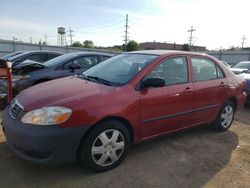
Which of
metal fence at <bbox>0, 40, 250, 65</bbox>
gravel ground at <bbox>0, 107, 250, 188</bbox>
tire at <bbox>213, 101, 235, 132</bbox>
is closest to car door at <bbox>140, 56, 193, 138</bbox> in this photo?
gravel ground at <bbox>0, 107, 250, 188</bbox>

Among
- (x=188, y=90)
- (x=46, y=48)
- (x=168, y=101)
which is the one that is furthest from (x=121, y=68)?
Answer: (x=46, y=48)

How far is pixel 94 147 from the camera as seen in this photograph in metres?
2.92

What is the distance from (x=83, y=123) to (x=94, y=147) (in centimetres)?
37

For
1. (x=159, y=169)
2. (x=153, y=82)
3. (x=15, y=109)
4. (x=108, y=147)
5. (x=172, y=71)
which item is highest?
(x=172, y=71)

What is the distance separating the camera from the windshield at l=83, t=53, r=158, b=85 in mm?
3432

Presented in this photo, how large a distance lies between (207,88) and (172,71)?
32.0 inches

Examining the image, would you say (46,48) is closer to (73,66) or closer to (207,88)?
(73,66)

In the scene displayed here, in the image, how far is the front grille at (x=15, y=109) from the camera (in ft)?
9.47

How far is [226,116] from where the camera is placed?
473cm

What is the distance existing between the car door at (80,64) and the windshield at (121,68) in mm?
2247

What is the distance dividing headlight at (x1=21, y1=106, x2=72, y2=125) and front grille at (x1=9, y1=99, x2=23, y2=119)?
0.19 m

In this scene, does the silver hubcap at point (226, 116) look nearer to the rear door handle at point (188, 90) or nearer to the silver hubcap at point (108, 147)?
the rear door handle at point (188, 90)

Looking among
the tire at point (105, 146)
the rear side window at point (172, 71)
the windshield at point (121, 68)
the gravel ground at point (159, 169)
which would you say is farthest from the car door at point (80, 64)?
the tire at point (105, 146)

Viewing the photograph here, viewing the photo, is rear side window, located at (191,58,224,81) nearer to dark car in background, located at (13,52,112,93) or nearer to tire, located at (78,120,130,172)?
tire, located at (78,120,130,172)
